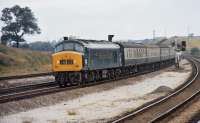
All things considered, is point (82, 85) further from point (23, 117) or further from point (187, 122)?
point (187, 122)

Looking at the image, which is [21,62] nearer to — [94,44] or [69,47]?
[94,44]

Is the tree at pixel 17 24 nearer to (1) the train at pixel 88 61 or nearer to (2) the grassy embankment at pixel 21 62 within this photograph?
(2) the grassy embankment at pixel 21 62

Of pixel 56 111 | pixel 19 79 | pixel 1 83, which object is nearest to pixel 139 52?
pixel 19 79

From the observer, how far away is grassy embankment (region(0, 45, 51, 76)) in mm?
46834

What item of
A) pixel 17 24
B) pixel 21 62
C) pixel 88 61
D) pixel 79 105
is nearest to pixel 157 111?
pixel 79 105

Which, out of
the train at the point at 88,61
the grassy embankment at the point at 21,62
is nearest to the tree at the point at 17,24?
the grassy embankment at the point at 21,62

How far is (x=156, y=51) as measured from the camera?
174ft

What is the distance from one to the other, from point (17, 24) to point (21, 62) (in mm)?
25423

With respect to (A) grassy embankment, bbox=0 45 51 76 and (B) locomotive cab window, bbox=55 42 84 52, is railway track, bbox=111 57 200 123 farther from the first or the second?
(A) grassy embankment, bbox=0 45 51 76

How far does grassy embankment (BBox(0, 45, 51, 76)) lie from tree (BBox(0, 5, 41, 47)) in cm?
1469

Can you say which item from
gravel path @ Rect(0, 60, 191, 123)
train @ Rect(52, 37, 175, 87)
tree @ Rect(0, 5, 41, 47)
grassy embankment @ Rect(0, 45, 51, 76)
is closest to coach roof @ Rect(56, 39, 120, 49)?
train @ Rect(52, 37, 175, 87)

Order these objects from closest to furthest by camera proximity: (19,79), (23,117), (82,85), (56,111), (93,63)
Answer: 1. (23,117)
2. (56,111)
3. (82,85)
4. (93,63)
5. (19,79)

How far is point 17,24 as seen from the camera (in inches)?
3029

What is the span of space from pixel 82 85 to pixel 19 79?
28.2 feet
